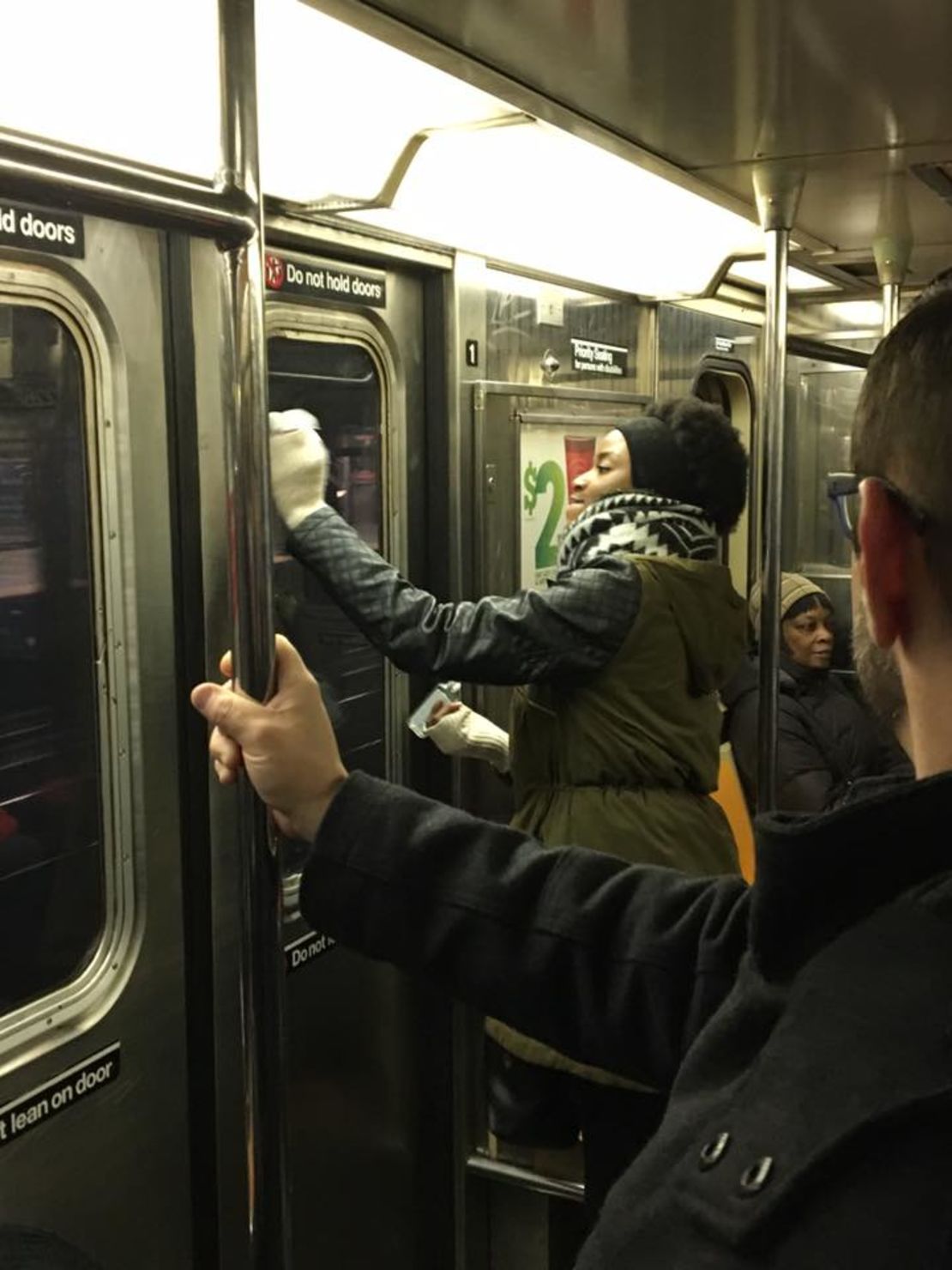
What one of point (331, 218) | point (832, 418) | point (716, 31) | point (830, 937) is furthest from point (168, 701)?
point (832, 418)

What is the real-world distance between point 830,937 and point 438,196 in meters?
2.00

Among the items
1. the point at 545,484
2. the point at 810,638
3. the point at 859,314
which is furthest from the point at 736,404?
the point at 545,484

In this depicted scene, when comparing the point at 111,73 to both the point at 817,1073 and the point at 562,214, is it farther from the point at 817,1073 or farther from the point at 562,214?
the point at 817,1073

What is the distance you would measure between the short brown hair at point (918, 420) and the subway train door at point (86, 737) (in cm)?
128

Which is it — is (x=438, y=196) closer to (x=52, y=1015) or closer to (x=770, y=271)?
(x=770, y=271)

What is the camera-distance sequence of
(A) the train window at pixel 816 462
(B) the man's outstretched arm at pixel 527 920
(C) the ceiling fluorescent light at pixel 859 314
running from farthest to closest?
(A) the train window at pixel 816 462, (C) the ceiling fluorescent light at pixel 859 314, (B) the man's outstretched arm at pixel 527 920

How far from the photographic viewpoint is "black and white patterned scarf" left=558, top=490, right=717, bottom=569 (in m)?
2.52

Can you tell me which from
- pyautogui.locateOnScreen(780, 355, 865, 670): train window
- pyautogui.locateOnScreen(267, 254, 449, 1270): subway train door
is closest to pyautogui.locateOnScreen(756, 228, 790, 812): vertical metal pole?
pyautogui.locateOnScreen(267, 254, 449, 1270): subway train door

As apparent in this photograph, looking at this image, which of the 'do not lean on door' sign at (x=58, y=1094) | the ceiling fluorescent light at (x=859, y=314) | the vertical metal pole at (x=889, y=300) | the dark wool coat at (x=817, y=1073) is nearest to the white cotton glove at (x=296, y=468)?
the 'do not lean on door' sign at (x=58, y=1094)

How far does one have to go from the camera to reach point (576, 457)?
132 inches

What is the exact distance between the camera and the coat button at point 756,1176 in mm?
812

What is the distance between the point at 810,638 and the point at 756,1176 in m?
4.01

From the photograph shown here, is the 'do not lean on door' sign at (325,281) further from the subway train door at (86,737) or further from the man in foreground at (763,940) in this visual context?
the man in foreground at (763,940)

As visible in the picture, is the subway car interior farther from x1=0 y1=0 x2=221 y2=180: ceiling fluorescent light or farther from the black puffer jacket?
the black puffer jacket
